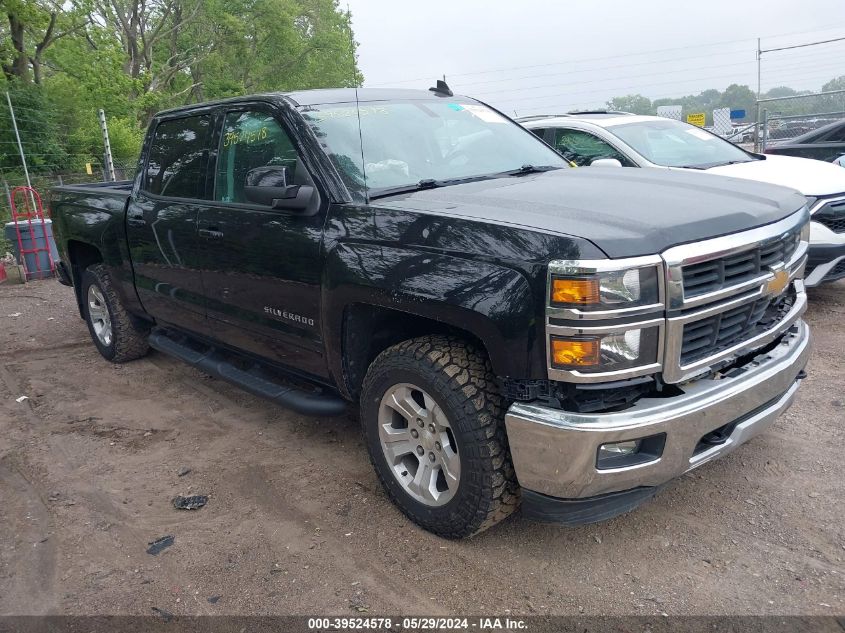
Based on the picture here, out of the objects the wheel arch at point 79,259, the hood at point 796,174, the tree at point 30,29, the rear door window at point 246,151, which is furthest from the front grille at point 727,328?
the tree at point 30,29

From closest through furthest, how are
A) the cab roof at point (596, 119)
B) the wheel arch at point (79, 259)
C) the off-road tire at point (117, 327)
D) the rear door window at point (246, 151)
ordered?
the rear door window at point (246, 151), the off-road tire at point (117, 327), the wheel arch at point (79, 259), the cab roof at point (596, 119)

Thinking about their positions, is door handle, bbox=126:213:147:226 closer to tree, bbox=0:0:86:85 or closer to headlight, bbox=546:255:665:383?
headlight, bbox=546:255:665:383

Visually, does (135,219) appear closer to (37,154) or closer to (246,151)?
(246,151)

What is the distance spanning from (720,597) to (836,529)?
78cm

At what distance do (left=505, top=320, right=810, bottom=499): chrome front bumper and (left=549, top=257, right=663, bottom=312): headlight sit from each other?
399mm

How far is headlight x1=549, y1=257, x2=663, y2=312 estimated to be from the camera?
7.98 ft

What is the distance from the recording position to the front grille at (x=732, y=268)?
2.60 m

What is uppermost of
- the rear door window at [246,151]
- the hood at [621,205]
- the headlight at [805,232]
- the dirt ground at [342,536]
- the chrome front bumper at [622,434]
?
the rear door window at [246,151]

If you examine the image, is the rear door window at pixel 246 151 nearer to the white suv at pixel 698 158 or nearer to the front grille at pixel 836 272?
the white suv at pixel 698 158

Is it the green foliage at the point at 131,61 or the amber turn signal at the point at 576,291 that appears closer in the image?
the amber turn signal at the point at 576,291

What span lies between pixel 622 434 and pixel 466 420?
0.60 metres

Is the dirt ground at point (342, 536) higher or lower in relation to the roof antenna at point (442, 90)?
lower

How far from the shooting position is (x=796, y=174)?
247 inches

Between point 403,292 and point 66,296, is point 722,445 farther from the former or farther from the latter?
point 66,296
